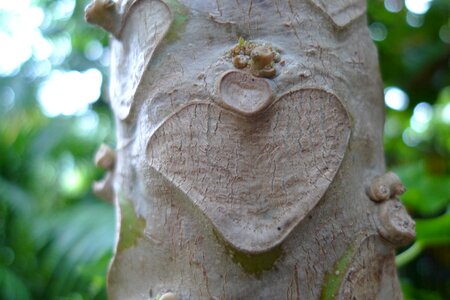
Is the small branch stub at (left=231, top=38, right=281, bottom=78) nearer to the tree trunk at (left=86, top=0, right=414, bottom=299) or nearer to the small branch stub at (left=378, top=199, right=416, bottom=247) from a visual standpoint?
the tree trunk at (left=86, top=0, right=414, bottom=299)

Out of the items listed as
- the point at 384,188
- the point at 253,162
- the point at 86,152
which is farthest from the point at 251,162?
the point at 86,152

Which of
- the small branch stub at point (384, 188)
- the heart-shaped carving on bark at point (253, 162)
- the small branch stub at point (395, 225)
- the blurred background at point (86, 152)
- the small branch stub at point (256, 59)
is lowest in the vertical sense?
the blurred background at point (86, 152)

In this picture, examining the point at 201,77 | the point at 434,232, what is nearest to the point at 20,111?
the point at 434,232

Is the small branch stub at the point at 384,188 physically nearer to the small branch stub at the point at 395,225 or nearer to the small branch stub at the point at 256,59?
the small branch stub at the point at 395,225

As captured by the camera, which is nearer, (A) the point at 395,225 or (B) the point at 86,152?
(A) the point at 395,225

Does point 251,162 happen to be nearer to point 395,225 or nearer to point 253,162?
point 253,162

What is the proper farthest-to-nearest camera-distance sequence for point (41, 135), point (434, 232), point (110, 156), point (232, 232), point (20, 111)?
point (20, 111) → point (41, 135) → point (434, 232) → point (110, 156) → point (232, 232)

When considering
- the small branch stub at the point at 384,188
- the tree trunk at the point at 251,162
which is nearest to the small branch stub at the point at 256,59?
the tree trunk at the point at 251,162

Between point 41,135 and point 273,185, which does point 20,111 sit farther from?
point 273,185

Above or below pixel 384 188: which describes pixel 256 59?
above
